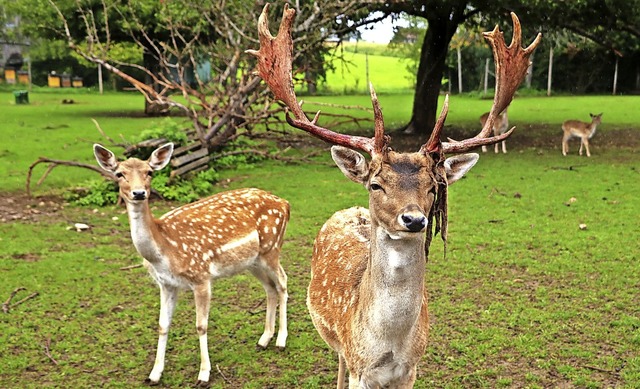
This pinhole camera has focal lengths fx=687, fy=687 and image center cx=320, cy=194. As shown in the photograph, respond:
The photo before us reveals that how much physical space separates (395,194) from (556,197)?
25.9ft

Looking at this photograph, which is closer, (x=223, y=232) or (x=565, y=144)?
(x=223, y=232)

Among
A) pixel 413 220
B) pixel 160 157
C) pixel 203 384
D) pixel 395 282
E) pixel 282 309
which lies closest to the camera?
pixel 413 220

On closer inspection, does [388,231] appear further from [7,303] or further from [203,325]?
[7,303]

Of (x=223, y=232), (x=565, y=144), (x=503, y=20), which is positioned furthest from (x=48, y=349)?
(x=503, y=20)

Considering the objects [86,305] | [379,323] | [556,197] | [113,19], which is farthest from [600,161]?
[113,19]

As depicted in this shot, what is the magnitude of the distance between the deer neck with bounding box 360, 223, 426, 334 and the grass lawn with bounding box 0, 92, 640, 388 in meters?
1.61

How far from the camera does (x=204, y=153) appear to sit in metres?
11.8

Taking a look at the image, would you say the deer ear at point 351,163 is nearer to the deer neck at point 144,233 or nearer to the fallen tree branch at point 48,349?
the deer neck at point 144,233

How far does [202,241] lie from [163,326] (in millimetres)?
693

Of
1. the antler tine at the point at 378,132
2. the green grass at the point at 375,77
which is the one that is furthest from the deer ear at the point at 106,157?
the green grass at the point at 375,77

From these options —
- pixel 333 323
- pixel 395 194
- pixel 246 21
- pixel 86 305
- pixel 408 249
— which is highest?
pixel 246 21

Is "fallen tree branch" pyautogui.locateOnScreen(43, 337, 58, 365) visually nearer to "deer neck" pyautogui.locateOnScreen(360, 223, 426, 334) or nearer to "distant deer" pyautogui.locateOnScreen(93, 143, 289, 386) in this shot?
"distant deer" pyautogui.locateOnScreen(93, 143, 289, 386)

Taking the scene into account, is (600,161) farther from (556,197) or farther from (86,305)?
(86,305)

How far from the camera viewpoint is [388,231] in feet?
10.3
